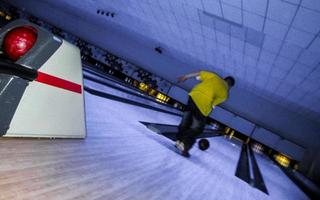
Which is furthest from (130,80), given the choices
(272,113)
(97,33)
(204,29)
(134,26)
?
(204,29)

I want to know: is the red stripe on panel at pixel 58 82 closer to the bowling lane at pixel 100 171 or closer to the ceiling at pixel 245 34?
the bowling lane at pixel 100 171

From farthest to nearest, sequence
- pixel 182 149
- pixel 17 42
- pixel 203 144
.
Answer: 1. pixel 203 144
2. pixel 182 149
3. pixel 17 42

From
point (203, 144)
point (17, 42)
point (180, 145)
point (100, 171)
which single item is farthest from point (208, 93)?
point (17, 42)

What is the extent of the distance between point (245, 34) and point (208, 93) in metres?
3.63

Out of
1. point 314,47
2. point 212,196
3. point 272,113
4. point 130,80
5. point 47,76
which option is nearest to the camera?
point 47,76

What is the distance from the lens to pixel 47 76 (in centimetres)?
178

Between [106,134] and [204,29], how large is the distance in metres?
6.08

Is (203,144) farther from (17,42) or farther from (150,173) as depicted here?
(17,42)

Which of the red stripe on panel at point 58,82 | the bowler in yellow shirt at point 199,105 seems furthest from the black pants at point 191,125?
the red stripe on panel at point 58,82

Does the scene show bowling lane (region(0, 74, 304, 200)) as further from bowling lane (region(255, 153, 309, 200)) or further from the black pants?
bowling lane (region(255, 153, 309, 200))

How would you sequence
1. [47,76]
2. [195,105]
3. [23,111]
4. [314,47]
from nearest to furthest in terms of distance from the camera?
[23,111]
[47,76]
[195,105]
[314,47]

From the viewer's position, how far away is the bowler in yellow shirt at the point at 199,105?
3875mm

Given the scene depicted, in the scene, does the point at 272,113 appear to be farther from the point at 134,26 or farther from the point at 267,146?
the point at 134,26

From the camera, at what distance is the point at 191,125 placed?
12.9 ft
